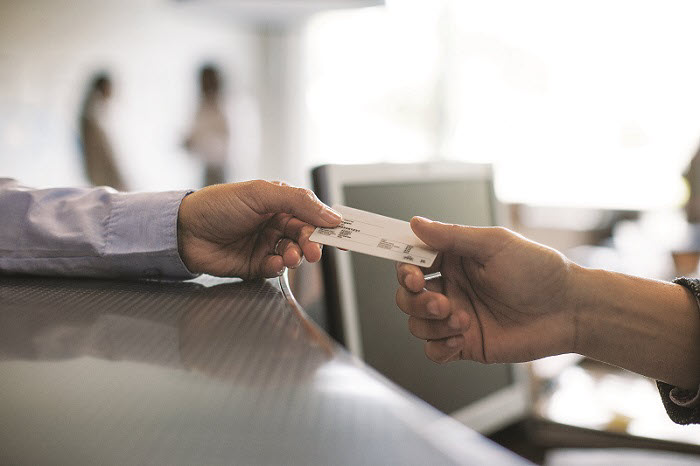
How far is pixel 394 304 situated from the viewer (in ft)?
2.97

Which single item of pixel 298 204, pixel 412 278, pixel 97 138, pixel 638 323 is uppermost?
pixel 97 138

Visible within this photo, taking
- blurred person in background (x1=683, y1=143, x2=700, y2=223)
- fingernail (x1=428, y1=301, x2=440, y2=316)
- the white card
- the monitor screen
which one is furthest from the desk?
blurred person in background (x1=683, y1=143, x2=700, y2=223)

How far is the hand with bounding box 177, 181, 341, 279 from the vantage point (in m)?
0.62

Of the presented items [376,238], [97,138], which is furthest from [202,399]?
[97,138]

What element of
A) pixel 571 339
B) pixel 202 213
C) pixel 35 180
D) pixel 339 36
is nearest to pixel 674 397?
pixel 571 339

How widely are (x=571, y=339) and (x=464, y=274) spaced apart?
188 mm

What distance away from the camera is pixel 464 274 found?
84 centimetres

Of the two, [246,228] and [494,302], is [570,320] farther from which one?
[246,228]

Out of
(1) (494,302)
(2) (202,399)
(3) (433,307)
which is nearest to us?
(2) (202,399)

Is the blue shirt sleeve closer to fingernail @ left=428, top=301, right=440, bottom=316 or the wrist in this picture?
the wrist

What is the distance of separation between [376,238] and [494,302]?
1.03 ft

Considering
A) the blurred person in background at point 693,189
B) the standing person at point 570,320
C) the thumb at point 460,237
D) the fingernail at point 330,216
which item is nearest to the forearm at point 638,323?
the standing person at point 570,320

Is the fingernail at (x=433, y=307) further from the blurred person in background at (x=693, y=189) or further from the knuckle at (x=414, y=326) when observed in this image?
the blurred person in background at (x=693, y=189)

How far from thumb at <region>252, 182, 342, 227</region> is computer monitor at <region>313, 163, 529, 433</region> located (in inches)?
7.6
